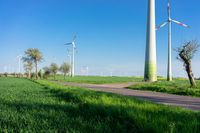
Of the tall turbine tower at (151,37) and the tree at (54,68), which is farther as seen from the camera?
the tree at (54,68)

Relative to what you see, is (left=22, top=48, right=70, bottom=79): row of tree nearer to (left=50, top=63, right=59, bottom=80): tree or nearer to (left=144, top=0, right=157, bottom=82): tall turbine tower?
(left=50, top=63, right=59, bottom=80): tree

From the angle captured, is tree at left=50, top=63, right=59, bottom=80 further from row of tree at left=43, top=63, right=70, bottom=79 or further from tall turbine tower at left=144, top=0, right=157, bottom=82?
tall turbine tower at left=144, top=0, right=157, bottom=82

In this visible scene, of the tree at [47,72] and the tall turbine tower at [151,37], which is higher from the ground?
the tall turbine tower at [151,37]

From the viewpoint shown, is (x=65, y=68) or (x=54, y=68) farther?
(x=54, y=68)

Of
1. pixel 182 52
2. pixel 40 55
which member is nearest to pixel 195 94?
pixel 182 52

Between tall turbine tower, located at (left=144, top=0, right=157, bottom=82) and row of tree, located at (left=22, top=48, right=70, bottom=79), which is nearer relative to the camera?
tall turbine tower, located at (left=144, top=0, right=157, bottom=82)

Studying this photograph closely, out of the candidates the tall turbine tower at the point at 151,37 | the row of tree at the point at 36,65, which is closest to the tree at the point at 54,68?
the row of tree at the point at 36,65

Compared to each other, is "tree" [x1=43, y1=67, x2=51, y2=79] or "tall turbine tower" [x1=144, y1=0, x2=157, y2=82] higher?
"tall turbine tower" [x1=144, y1=0, x2=157, y2=82]

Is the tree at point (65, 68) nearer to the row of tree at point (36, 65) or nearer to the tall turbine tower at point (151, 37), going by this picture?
the row of tree at point (36, 65)

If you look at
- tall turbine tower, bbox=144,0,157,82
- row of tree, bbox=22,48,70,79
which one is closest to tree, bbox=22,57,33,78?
row of tree, bbox=22,48,70,79

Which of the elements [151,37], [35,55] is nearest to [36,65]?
[35,55]

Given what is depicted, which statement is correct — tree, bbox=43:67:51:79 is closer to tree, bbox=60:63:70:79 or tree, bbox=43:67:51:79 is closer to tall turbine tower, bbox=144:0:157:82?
tree, bbox=60:63:70:79

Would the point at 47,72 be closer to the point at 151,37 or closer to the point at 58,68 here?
the point at 58,68

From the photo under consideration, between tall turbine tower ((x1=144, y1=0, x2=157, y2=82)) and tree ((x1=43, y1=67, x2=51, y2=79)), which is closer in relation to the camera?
tall turbine tower ((x1=144, y1=0, x2=157, y2=82))
